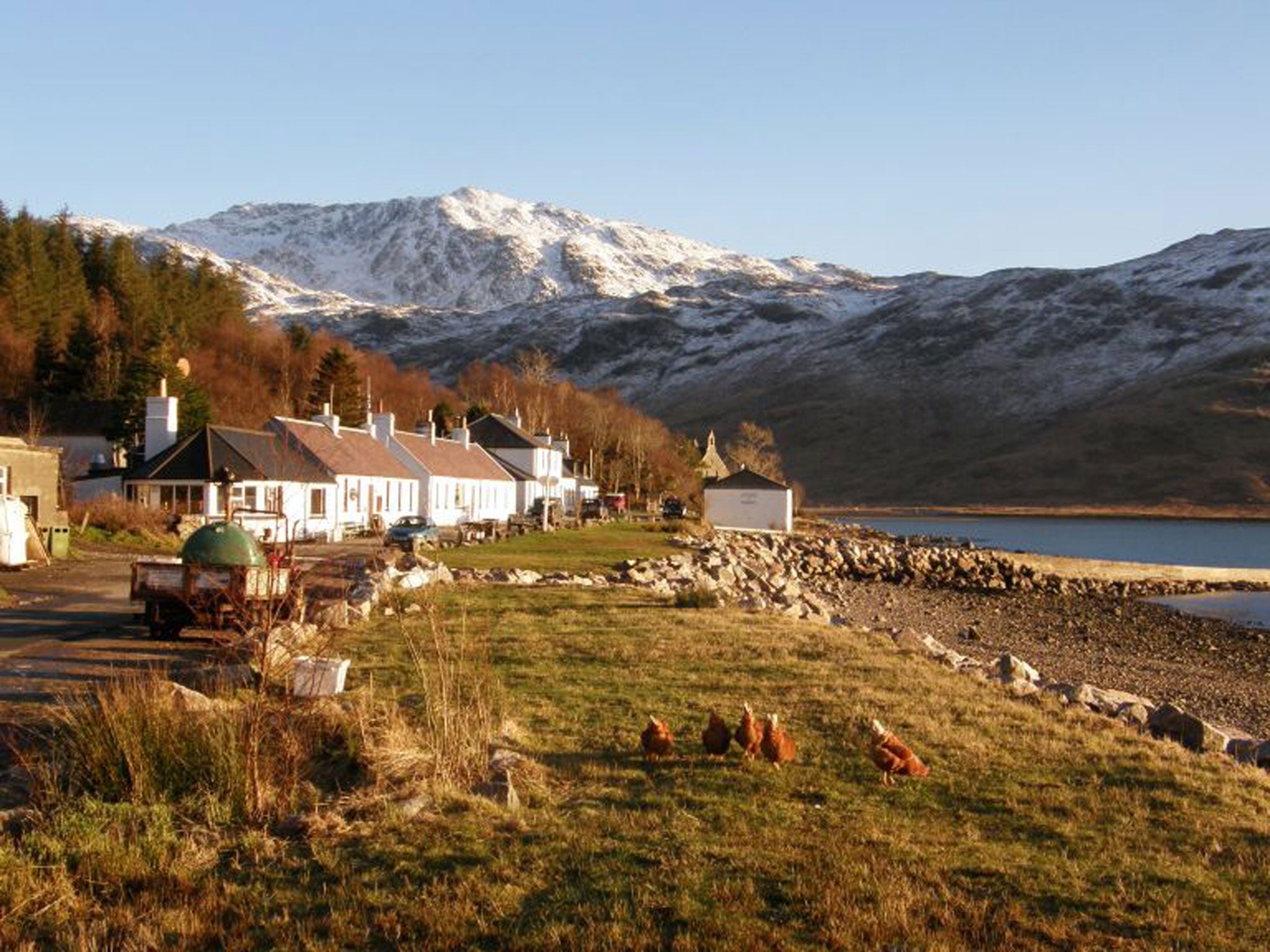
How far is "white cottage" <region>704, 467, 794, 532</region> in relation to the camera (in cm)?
7656

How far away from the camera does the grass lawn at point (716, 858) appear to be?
→ 6.82m

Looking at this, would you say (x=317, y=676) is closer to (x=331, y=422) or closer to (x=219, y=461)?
(x=219, y=461)

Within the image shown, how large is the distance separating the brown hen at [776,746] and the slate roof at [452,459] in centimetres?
5153

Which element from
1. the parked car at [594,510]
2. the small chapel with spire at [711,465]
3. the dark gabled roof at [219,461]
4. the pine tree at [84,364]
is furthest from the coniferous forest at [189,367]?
the parked car at [594,510]

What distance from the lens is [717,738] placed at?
35.5ft

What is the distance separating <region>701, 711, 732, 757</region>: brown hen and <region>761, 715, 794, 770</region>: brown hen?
337 mm

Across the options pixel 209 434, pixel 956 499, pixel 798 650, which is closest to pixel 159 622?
pixel 798 650

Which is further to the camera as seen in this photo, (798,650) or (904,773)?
(798,650)

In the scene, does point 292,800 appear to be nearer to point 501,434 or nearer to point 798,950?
point 798,950

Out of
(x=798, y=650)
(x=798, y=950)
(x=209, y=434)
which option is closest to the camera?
(x=798, y=950)

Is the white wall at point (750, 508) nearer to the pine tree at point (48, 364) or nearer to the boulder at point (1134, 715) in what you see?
the pine tree at point (48, 364)

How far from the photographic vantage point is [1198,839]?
910cm

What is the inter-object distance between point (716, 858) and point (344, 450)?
48511 mm

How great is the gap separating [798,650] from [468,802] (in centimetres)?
966
